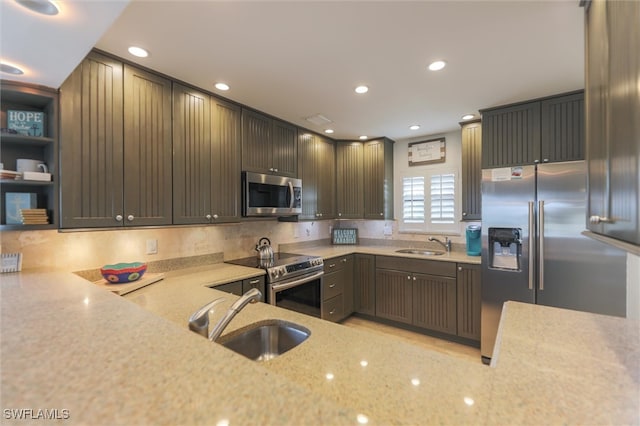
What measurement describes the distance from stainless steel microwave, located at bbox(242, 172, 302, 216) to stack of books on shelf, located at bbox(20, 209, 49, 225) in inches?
53.7

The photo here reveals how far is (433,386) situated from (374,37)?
1.79 metres

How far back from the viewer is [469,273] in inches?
115

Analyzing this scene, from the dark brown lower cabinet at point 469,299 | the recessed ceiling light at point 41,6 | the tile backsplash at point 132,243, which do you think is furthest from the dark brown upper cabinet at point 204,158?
the dark brown lower cabinet at point 469,299

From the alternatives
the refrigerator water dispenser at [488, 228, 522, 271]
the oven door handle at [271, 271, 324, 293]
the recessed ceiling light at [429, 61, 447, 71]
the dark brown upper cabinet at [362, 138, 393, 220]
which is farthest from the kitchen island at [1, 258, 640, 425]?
the dark brown upper cabinet at [362, 138, 393, 220]

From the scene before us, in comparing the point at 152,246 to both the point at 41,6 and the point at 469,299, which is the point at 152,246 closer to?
the point at 41,6

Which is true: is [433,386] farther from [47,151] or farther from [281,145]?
[281,145]

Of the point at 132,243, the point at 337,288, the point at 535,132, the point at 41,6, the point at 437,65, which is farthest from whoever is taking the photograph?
the point at 337,288

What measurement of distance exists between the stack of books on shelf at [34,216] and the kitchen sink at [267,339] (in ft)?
4.45

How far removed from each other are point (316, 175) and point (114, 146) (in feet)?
7.54

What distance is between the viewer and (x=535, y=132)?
2578 millimetres

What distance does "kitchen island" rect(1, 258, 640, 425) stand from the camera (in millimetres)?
505

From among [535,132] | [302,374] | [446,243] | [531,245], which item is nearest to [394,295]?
[446,243]

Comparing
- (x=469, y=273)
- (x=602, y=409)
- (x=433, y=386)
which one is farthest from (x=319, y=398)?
(x=469, y=273)

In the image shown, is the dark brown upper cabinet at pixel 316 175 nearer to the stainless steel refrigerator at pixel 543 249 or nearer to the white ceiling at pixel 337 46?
the white ceiling at pixel 337 46
